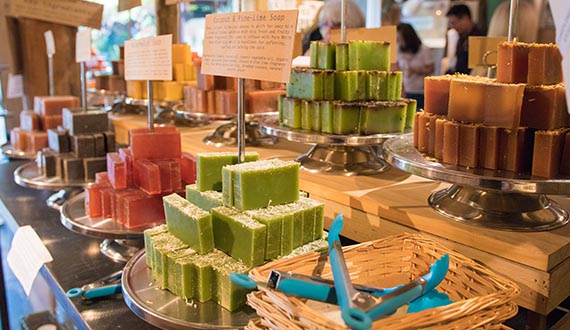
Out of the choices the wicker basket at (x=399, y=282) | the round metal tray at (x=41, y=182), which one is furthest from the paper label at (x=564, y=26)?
the round metal tray at (x=41, y=182)

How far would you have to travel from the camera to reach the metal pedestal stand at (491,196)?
1061 mm

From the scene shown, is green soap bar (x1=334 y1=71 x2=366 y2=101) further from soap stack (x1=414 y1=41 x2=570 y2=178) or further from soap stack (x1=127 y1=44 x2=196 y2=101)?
soap stack (x1=127 y1=44 x2=196 y2=101)

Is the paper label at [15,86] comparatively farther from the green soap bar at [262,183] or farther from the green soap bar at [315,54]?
the green soap bar at [262,183]

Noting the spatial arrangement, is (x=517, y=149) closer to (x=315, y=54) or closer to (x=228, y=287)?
(x=228, y=287)

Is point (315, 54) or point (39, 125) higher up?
point (315, 54)

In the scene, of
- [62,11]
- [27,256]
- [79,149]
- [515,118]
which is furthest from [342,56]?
[62,11]

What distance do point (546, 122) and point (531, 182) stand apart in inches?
6.7

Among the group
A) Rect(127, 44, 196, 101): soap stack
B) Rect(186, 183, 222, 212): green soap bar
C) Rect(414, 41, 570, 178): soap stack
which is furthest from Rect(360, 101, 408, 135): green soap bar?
Rect(127, 44, 196, 101): soap stack

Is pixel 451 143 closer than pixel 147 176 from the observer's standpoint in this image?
Yes

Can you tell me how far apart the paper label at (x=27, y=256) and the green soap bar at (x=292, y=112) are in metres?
0.84

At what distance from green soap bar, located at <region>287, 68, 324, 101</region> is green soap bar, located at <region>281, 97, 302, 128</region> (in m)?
0.03

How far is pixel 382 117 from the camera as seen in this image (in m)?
1.66

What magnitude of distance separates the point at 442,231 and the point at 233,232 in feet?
1.66

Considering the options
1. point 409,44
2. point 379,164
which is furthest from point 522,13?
point 379,164
